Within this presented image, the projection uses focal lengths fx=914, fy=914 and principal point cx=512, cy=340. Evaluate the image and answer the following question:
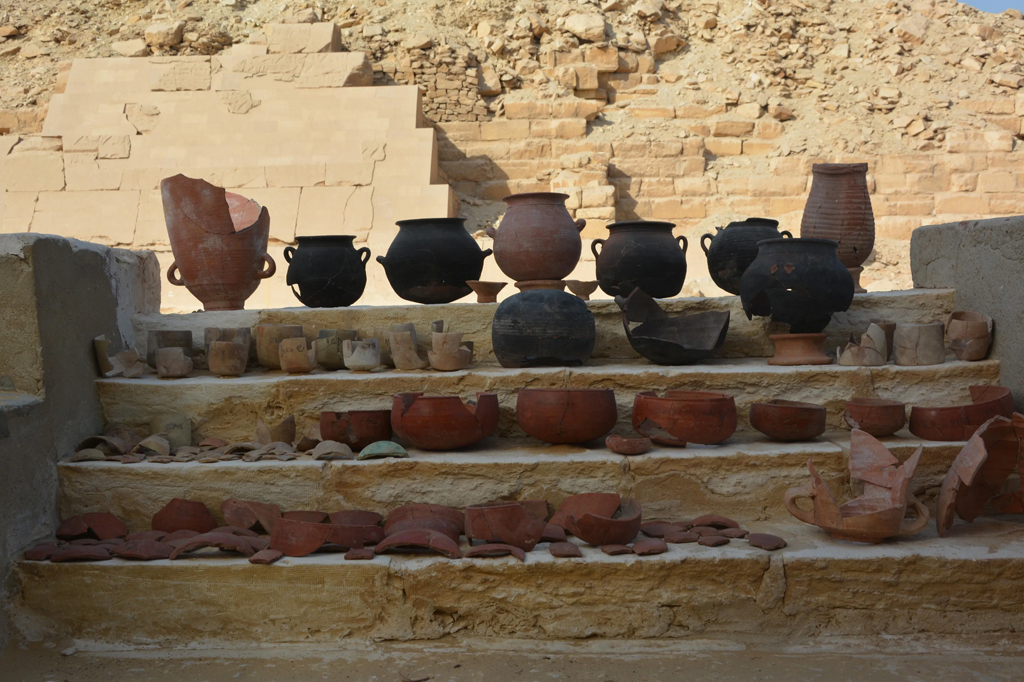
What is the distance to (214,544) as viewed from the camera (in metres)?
3.01

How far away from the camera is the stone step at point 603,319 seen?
4.32 metres

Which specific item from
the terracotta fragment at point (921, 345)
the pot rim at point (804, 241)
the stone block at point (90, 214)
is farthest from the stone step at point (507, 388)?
the stone block at point (90, 214)

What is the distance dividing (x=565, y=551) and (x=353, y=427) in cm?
113

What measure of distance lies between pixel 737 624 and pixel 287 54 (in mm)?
10559

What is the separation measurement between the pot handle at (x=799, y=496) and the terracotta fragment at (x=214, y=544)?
5.87ft

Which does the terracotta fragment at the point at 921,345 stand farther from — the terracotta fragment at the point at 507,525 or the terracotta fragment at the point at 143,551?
the terracotta fragment at the point at 143,551

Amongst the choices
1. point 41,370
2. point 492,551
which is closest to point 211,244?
point 41,370

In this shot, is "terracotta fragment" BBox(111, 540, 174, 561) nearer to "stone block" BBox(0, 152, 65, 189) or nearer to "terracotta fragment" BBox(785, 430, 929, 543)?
"terracotta fragment" BBox(785, 430, 929, 543)

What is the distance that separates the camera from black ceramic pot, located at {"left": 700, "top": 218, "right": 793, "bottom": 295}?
16.0 feet

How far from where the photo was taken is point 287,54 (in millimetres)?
11703

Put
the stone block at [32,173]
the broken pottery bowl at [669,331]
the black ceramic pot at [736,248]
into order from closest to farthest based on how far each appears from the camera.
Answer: the broken pottery bowl at [669,331] → the black ceramic pot at [736,248] → the stone block at [32,173]

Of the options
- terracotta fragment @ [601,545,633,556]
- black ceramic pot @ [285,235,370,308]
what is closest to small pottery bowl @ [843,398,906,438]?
terracotta fragment @ [601,545,633,556]

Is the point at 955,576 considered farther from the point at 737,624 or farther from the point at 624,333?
the point at 624,333

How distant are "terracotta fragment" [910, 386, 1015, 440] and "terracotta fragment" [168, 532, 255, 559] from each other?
251cm
